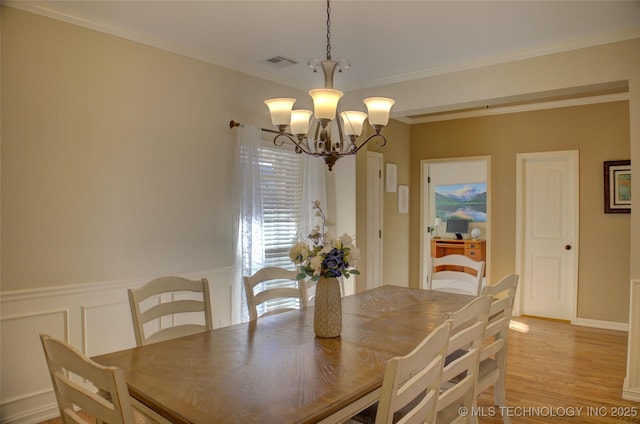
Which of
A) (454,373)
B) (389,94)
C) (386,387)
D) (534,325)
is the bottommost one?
(534,325)

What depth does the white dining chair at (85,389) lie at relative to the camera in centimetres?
104

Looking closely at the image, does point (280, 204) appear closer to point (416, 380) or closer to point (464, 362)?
point (464, 362)

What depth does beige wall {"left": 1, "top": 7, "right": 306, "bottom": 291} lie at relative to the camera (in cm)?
266

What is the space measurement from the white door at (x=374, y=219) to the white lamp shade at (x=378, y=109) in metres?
3.12

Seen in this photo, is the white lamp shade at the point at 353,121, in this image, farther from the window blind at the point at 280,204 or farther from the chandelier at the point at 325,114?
the window blind at the point at 280,204

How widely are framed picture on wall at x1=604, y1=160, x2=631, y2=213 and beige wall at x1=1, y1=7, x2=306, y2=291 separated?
14.2 ft

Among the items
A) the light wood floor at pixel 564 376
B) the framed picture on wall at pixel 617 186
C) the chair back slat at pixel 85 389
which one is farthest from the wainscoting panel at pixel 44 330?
the framed picture on wall at pixel 617 186

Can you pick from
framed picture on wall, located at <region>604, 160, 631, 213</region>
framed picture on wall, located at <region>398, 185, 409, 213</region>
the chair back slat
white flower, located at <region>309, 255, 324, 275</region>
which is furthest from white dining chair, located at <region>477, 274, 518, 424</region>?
framed picture on wall, located at <region>398, 185, 409, 213</region>

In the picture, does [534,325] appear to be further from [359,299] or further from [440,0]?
[440,0]

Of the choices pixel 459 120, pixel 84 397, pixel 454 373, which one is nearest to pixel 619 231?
pixel 459 120

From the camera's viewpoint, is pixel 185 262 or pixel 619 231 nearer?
pixel 185 262

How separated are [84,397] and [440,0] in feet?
8.96

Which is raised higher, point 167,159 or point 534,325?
point 167,159

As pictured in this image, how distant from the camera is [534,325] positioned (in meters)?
5.21
